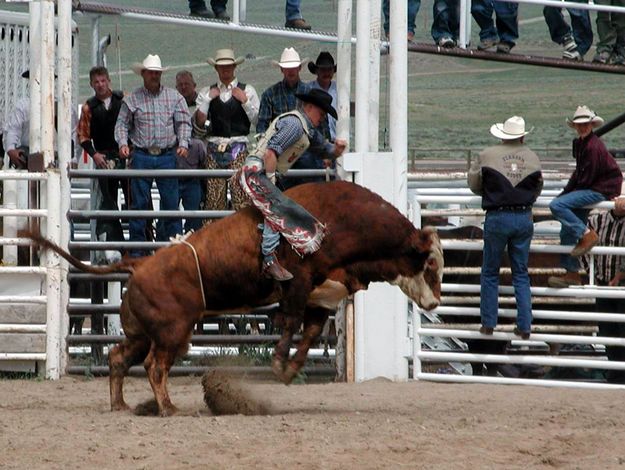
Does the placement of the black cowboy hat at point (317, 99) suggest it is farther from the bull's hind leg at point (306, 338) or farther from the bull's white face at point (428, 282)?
the bull's hind leg at point (306, 338)

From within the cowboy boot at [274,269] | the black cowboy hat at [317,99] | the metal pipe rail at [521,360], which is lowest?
the metal pipe rail at [521,360]

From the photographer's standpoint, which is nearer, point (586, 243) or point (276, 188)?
point (276, 188)

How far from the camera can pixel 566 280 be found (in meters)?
9.98

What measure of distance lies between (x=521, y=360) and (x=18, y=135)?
4.71 metres

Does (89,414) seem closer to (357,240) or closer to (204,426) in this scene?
(204,426)

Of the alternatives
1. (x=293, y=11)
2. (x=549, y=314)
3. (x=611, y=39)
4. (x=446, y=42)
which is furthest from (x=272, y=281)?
(x=611, y=39)

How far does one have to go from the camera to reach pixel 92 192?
11102mm

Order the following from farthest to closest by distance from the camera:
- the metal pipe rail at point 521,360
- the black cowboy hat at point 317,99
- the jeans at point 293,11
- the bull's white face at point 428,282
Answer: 1. the jeans at point 293,11
2. the metal pipe rail at point 521,360
3. the bull's white face at point 428,282
4. the black cowboy hat at point 317,99

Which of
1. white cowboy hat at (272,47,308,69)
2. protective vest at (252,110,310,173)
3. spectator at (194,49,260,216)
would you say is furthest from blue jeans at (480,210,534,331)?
spectator at (194,49,260,216)

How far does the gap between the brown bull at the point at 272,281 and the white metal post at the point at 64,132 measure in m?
1.86

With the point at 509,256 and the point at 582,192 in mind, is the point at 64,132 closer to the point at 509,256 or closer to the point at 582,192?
the point at 509,256

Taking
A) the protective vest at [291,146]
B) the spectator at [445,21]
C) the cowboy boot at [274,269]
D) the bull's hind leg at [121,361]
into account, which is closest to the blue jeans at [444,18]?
the spectator at [445,21]

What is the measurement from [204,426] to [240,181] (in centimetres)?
164

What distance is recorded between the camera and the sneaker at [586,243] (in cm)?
970
